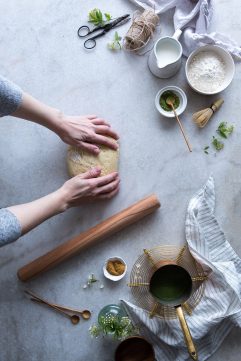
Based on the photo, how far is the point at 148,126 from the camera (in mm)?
1807

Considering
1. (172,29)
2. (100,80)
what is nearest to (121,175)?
(100,80)

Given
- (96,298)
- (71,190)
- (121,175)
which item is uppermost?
(71,190)

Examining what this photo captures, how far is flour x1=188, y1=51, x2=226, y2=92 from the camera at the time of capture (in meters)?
1.76

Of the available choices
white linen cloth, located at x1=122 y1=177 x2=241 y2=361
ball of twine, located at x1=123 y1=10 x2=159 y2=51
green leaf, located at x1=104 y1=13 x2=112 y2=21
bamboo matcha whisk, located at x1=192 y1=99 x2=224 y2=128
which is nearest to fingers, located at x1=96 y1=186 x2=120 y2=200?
white linen cloth, located at x1=122 y1=177 x2=241 y2=361

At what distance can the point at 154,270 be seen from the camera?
1721 millimetres

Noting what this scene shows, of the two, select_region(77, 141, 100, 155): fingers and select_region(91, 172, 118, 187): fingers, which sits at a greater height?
select_region(77, 141, 100, 155): fingers

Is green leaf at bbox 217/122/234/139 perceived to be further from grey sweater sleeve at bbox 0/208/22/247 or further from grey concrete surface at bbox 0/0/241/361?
grey sweater sleeve at bbox 0/208/22/247

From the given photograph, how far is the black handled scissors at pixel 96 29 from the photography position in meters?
1.82

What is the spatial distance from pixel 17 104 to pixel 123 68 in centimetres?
49

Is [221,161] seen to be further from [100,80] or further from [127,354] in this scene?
[127,354]

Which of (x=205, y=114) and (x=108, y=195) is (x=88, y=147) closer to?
(x=108, y=195)

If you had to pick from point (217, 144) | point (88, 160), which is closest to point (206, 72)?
point (217, 144)

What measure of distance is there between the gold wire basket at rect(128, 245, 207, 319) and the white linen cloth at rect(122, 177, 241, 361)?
0.09ft

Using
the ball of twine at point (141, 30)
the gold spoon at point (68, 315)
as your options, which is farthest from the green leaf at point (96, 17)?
the gold spoon at point (68, 315)
